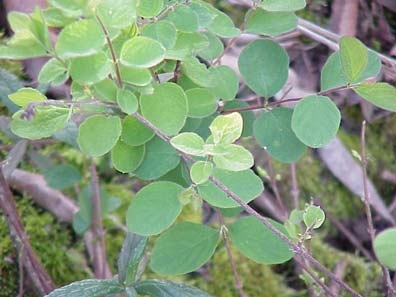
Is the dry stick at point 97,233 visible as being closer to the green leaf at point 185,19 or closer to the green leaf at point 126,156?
the green leaf at point 126,156

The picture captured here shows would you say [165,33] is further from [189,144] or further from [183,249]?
[183,249]

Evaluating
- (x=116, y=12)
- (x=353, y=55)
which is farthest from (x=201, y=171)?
(x=353, y=55)

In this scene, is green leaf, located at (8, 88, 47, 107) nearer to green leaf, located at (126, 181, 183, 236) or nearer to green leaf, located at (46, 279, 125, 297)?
green leaf, located at (126, 181, 183, 236)

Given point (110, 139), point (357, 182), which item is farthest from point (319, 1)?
point (110, 139)

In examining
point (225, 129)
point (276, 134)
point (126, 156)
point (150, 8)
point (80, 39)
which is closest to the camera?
point (80, 39)

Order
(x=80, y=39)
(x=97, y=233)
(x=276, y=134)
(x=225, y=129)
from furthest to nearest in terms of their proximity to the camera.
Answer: (x=97, y=233)
(x=276, y=134)
(x=225, y=129)
(x=80, y=39)

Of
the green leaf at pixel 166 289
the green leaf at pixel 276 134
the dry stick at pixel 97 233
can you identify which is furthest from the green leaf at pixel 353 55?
the dry stick at pixel 97 233

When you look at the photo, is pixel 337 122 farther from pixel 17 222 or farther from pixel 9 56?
pixel 17 222
